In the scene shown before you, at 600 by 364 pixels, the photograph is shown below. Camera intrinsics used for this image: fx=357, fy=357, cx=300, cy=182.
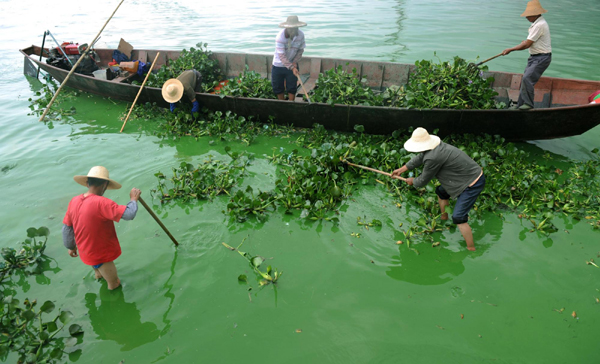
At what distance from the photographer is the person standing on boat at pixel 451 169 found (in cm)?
381

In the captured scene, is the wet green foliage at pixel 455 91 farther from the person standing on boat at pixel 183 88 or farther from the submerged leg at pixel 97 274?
the submerged leg at pixel 97 274

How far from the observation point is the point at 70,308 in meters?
3.73

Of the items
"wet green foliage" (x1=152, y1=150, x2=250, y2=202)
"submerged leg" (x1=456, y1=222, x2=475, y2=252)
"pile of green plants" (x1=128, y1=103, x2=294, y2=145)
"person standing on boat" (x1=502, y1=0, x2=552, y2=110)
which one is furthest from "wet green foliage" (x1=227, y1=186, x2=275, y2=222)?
"person standing on boat" (x1=502, y1=0, x2=552, y2=110)

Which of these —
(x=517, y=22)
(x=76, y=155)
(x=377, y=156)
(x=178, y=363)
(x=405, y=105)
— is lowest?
(x=178, y=363)

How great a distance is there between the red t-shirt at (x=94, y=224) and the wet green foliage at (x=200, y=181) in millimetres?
1846

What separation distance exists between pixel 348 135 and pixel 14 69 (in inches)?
454

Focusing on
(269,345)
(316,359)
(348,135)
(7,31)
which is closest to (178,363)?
(269,345)

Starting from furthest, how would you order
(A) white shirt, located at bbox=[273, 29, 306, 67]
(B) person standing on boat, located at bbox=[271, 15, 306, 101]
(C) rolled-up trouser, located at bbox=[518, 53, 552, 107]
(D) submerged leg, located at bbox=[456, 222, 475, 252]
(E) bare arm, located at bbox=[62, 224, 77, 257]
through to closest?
(A) white shirt, located at bbox=[273, 29, 306, 67] → (B) person standing on boat, located at bbox=[271, 15, 306, 101] → (C) rolled-up trouser, located at bbox=[518, 53, 552, 107] → (D) submerged leg, located at bbox=[456, 222, 475, 252] → (E) bare arm, located at bbox=[62, 224, 77, 257]

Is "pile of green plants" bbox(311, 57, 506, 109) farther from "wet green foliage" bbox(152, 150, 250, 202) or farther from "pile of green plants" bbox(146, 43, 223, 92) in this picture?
"pile of green plants" bbox(146, 43, 223, 92)

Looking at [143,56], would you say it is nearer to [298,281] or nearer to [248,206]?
[248,206]

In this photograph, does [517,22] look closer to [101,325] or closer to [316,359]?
[316,359]

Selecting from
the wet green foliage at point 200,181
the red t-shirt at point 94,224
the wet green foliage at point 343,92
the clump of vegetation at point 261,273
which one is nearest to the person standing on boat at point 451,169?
the clump of vegetation at point 261,273

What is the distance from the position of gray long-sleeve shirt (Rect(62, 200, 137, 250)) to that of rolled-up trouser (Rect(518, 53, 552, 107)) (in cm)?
573

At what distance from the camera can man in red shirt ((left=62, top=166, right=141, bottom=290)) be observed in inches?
124
